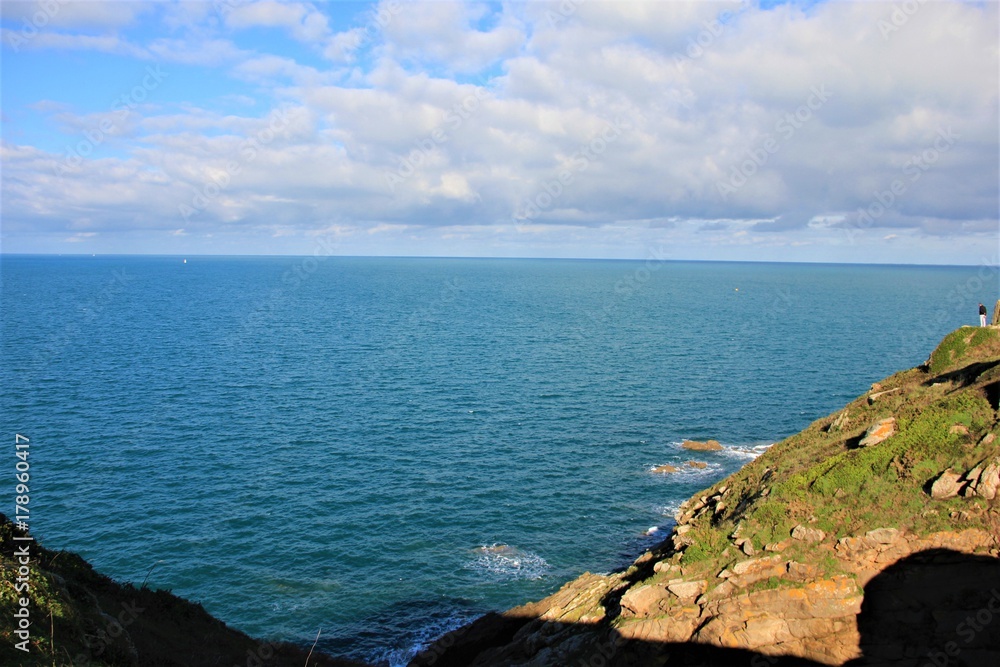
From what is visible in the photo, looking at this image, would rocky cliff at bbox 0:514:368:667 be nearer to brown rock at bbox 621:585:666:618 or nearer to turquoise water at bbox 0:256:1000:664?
turquoise water at bbox 0:256:1000:664

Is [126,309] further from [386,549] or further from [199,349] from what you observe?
[386,549]

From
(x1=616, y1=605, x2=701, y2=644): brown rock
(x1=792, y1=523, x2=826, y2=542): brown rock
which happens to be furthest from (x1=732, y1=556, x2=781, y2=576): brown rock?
(x1=616, y1=605, x2=701, y2=644): brown rock

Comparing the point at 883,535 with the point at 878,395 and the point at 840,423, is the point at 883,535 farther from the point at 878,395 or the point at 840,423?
the point at 878,395

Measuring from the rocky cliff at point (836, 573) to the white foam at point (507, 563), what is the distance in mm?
8109

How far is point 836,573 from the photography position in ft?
82.4

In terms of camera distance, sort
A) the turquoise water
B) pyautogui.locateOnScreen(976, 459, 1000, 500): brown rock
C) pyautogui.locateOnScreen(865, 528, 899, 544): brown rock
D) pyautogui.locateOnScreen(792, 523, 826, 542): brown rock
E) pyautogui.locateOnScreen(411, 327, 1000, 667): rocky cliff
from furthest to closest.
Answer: the turquoise water → pyautogui.locateOnScreen(792, 523, 826, 542): brown rock → pyautogui.locateOnScreen(865, 528, 899, 544): brown rock → pyautogui.locateOnScreen(976, 459, 1000, 500): brown rock → pyautogui.locateOnScreen(411, 327, 1000, 667): rocky cliff

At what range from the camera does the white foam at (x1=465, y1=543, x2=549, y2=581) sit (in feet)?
141

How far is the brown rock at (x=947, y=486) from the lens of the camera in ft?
85.4

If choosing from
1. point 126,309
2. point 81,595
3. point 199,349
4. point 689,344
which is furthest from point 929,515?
point 126,309

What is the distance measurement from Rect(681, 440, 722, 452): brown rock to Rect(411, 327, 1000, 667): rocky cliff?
29.0 metres

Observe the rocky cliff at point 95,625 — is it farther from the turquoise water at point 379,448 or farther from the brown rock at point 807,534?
the brown rock at point 807,534

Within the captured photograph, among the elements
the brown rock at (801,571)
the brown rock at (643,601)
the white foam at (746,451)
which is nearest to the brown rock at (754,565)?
the brown rock at (801,571)

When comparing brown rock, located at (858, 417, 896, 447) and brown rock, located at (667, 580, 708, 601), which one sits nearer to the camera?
brown rock, located at (667, 580, 708, 601)

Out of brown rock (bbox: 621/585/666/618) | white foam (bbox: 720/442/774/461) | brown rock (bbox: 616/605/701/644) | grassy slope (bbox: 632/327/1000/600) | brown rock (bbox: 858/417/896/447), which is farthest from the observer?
white foam (bbox: 720/442/774/461)
